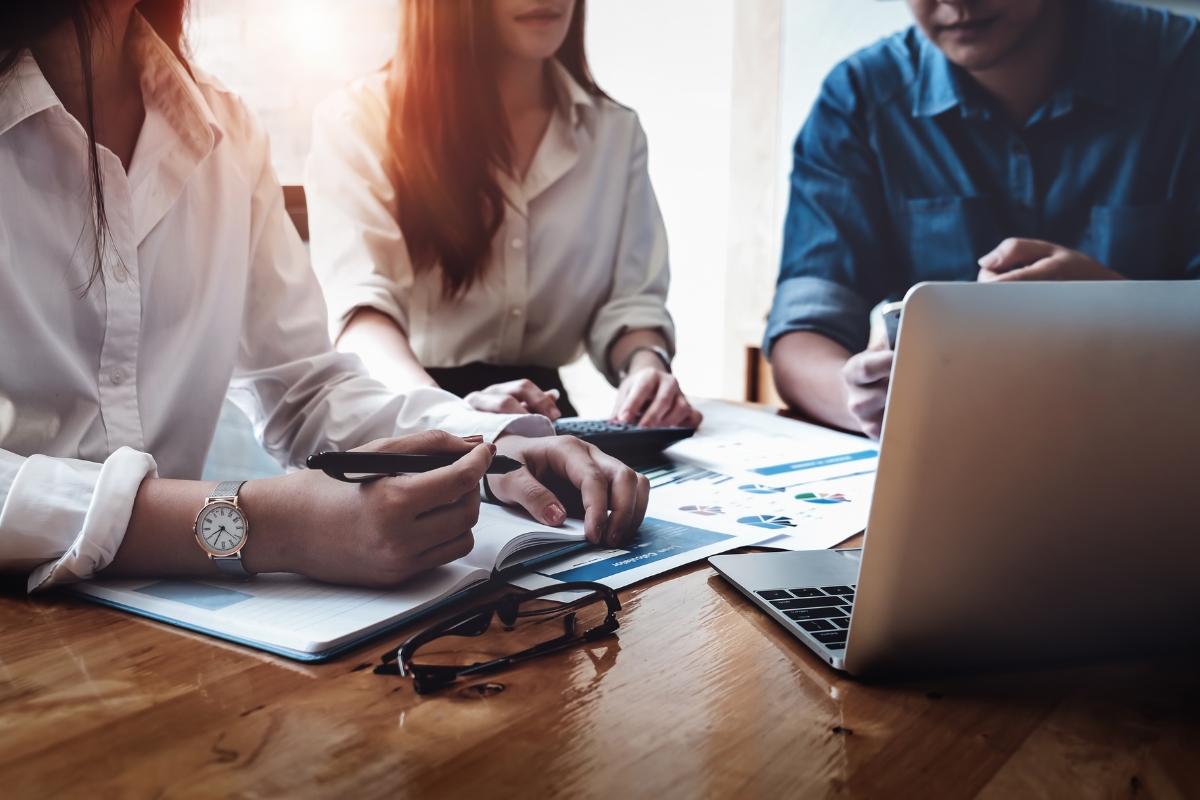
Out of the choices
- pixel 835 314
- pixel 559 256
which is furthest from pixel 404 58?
pixel 835 314

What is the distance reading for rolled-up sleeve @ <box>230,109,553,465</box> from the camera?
2.93 feet

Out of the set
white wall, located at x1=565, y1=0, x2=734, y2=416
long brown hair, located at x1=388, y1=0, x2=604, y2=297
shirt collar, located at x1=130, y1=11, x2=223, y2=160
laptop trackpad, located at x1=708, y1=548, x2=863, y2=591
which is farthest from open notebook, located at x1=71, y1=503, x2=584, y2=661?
white wall, located at x1=565, y1=0, x2=734, y2=416

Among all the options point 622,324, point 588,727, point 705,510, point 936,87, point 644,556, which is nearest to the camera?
point 588,727

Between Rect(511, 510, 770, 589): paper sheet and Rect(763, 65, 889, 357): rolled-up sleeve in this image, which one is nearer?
Rect(511, 510, 770, 589): paper sheet

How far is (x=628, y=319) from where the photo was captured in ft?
4.92

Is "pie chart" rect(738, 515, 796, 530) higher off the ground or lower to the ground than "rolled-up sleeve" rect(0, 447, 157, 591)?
lower

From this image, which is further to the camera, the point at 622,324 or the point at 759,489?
the point at 622,324

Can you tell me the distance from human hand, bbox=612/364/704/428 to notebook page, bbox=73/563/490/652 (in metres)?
0.54

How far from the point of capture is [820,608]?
0.49m

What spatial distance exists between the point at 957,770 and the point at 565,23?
5.16ft

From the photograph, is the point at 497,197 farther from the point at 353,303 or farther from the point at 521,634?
the point at 521,634

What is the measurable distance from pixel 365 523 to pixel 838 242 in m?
1.44

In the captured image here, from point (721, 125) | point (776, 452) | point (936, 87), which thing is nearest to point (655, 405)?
point (776, 452)

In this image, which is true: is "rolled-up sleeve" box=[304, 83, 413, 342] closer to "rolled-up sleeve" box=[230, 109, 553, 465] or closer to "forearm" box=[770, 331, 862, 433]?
"rolled-up sleeve" box=[230, 109, 553, 465]
